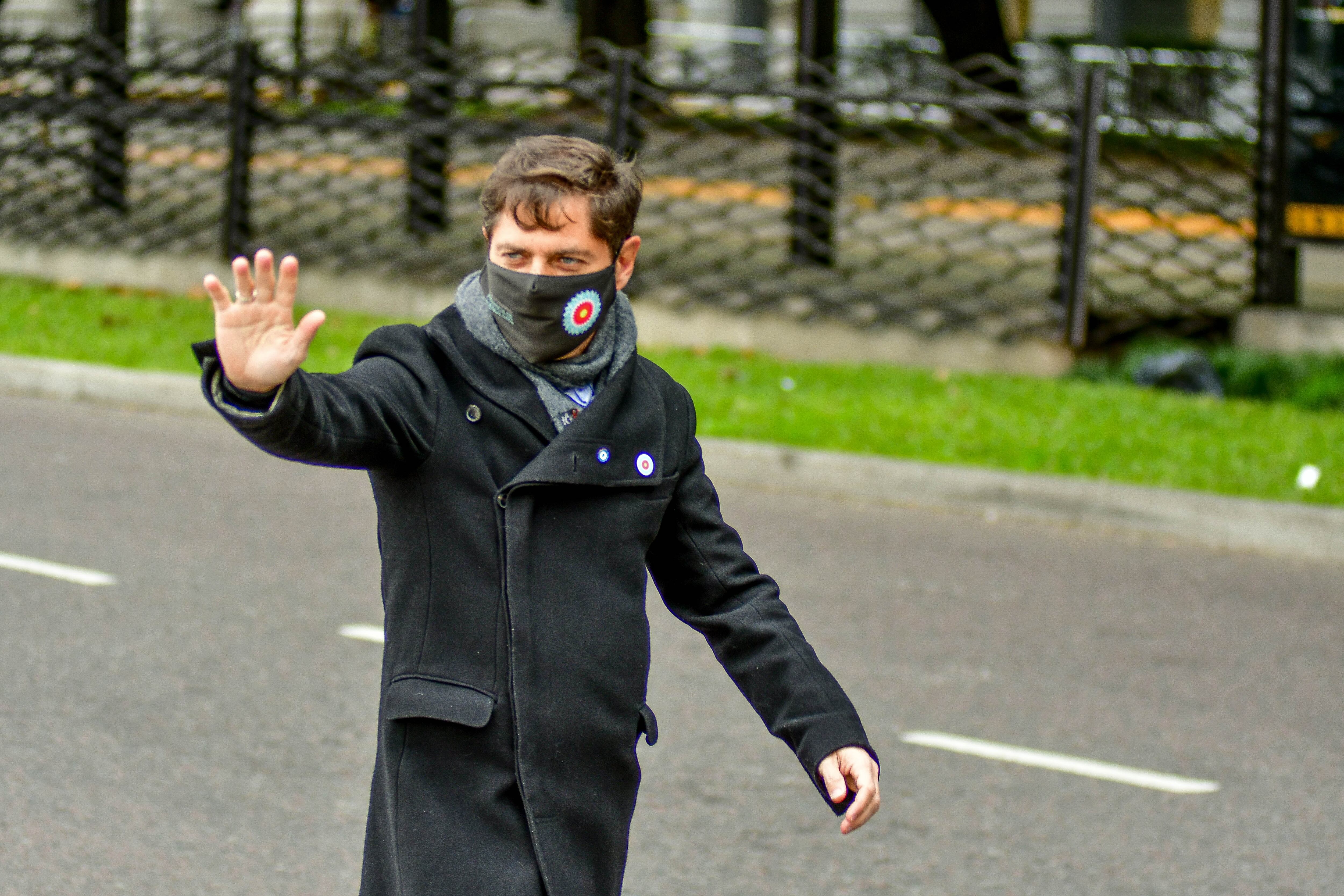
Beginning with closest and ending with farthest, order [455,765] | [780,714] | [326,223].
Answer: [455,765]
[780,714]
[326,223]

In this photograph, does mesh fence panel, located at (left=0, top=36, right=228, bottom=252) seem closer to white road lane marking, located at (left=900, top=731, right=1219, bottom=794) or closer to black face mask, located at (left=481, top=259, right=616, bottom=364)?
white road lane marking, located at (left=900, top=731, right=1219, bottom=794)

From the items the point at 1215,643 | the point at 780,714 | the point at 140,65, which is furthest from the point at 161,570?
the point at 140,65

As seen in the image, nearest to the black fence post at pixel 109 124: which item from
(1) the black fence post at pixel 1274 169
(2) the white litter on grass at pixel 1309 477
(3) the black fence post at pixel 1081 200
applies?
(3) the black fence post at pixel 1081 200

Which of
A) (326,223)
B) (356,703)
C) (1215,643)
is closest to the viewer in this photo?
(356,703)

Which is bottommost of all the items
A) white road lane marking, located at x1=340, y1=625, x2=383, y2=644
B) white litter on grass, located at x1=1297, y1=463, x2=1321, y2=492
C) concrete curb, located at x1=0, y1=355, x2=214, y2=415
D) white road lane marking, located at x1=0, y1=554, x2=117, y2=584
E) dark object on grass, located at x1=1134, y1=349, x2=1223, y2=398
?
concrete curb, located at x1=0, y1=355, x2=214, y2=415

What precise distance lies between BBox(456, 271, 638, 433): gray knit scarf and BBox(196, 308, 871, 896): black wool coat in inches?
0.8

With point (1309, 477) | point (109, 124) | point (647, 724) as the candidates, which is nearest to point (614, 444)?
point (647, 724)

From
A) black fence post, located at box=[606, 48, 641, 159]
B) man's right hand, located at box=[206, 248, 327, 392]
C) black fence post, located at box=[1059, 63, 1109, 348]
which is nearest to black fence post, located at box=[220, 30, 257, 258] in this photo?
black fence post, located at box=[606, 48, 641, 159]

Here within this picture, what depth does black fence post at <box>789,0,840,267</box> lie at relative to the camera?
11469mm

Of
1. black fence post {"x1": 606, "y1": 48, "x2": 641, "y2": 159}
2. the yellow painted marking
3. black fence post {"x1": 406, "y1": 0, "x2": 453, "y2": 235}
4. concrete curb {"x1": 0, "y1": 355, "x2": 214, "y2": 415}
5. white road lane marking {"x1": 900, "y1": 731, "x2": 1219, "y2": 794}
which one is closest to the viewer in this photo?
white road lane marking {"x1": 900, "y1": 731, "x2": 1219, "y2": 794}

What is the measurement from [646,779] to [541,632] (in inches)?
92.9

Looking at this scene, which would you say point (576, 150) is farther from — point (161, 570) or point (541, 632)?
point (161, 570)

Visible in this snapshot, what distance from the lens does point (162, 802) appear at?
4086mm

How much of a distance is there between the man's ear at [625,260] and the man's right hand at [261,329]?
48 centimetres
